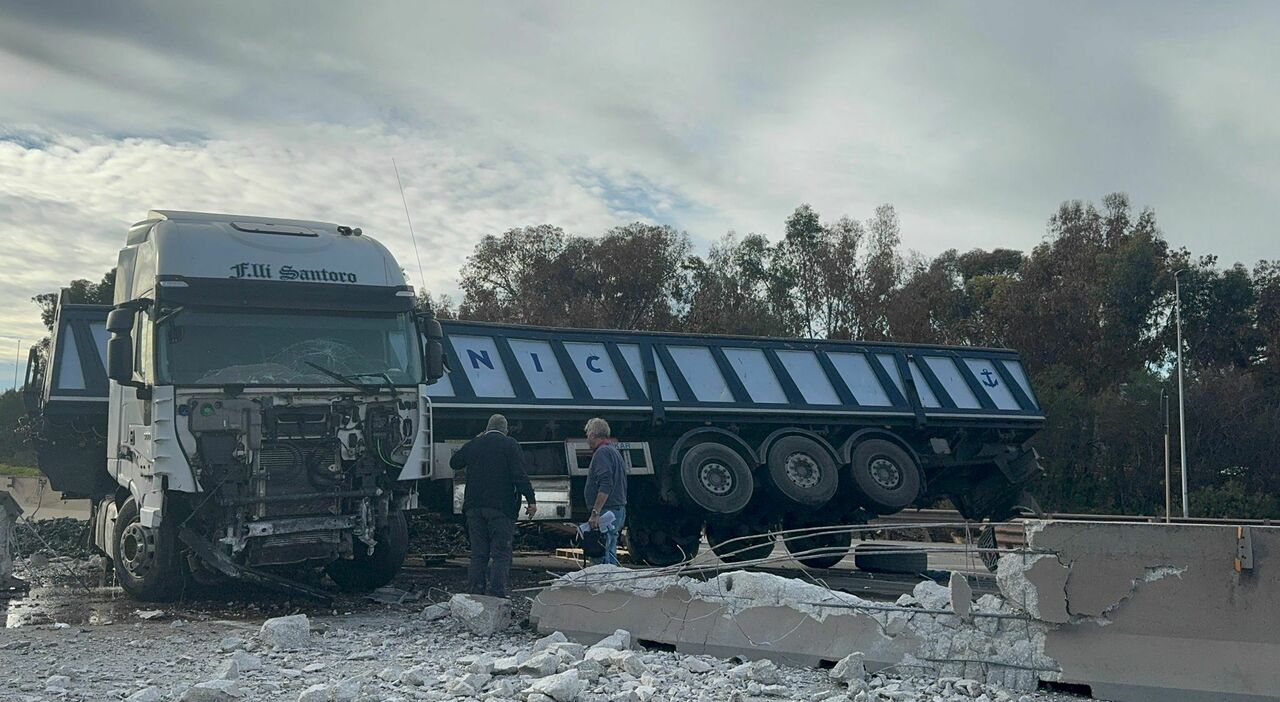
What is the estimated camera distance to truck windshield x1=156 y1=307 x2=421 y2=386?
9.20 m

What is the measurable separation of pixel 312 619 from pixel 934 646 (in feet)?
15.3

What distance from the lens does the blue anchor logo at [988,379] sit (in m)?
15.1

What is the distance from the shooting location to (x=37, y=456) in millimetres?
11055

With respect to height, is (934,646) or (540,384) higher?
(540,384)

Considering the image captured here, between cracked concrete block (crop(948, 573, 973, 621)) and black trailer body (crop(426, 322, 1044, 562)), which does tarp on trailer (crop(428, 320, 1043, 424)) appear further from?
cracked concrete block (crop(948, 573, 973, 621))

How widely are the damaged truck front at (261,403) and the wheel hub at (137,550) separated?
16mm

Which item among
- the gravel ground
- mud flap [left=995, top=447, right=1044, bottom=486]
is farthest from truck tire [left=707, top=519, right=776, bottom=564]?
the gravel ground

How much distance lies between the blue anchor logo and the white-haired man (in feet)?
21.7

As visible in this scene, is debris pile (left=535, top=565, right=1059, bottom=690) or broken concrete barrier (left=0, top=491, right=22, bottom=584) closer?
debris pile (left=535, top=565, right=1059, bottom=690)

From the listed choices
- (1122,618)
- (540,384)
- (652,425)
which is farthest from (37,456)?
(1122,618)

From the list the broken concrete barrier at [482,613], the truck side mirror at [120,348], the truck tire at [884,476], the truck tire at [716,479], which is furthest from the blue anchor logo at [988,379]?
the truck side mirror at [120,348]

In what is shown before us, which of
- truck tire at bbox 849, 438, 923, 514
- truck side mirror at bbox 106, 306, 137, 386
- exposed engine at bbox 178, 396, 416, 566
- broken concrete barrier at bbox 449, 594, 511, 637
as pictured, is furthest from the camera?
truck tire at bbox 849, 438, 923, 514

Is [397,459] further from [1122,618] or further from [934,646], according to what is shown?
[1122,618]

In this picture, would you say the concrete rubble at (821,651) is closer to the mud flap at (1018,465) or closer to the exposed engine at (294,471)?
the exposed engine at (294,471)
